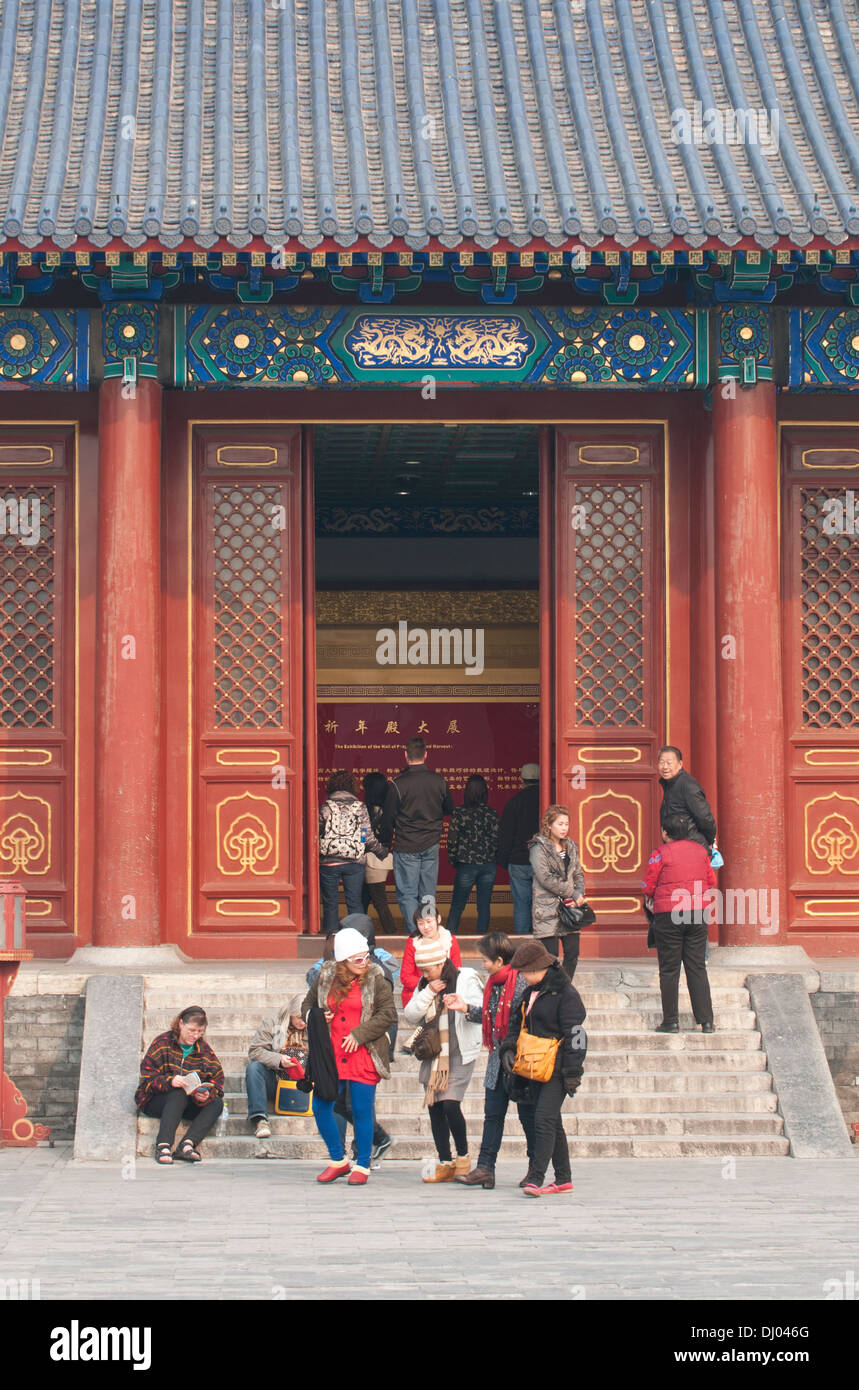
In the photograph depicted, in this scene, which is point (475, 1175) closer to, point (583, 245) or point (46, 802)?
point (46, 802)

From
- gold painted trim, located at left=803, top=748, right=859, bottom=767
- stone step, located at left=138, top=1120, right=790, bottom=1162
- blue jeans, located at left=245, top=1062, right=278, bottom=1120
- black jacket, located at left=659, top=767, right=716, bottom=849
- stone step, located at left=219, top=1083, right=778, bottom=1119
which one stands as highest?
gold painted trim, located at left=803, top=748, right=859, bottom=767

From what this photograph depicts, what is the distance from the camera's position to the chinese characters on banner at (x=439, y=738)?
1962 centimetres

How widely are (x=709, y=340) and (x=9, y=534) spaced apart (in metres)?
5.38

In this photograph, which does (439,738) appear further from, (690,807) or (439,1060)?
(439,1060)

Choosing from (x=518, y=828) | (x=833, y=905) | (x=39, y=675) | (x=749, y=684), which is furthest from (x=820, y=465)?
(x=39, y=675)

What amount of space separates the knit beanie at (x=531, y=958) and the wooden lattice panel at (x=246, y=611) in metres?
4.61

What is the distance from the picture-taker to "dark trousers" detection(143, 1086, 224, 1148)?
1099 centimetres

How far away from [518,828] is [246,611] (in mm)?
2920

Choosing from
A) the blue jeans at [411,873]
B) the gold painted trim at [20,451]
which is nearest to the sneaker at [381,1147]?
the blue jeans at [411,873]

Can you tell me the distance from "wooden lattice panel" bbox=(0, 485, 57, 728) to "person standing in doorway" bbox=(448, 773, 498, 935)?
4067mm

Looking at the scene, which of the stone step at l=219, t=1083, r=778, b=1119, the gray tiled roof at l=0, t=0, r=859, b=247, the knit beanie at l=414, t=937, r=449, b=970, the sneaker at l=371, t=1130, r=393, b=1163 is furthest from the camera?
the gray tiled roof at l=0, t=0, r=859, b=247

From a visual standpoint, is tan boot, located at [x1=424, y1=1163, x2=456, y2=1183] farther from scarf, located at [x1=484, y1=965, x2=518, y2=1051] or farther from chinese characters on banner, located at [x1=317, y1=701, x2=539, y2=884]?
chinese characters on banner, located at [x1=317, y1=701, x2=539, y2=884]

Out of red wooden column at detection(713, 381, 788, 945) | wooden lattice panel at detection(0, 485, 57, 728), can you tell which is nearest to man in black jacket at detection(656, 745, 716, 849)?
red wooden column at detection(713, 381, 788, 945)

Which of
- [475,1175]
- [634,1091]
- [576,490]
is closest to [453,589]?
[576,490]
